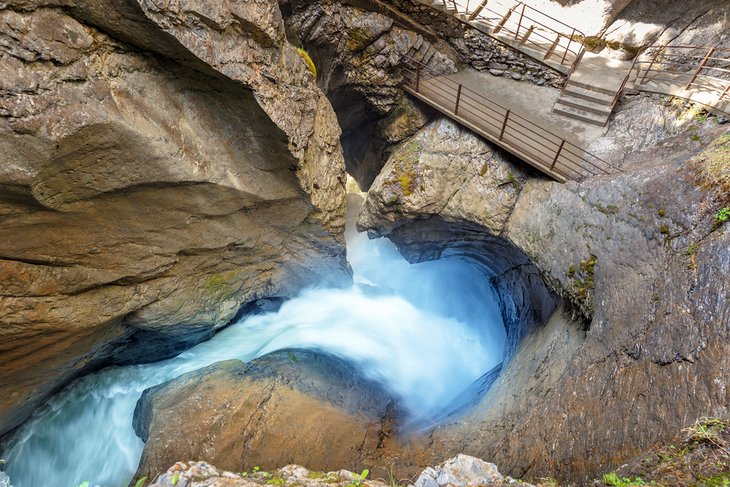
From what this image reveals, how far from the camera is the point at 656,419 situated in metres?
3.78

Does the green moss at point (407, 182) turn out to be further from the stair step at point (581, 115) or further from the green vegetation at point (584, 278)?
the stair step at point (581, 115)

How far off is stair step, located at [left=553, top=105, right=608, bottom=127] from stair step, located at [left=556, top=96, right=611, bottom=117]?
0.08 m

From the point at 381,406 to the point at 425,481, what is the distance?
4671 millimetres

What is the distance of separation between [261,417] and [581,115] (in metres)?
9.35

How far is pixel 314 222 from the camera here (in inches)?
324

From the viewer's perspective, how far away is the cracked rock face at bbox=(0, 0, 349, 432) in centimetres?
423

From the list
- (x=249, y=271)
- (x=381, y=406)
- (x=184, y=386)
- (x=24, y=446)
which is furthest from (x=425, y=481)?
(x=24, y=446)

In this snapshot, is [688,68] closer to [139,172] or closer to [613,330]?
[613,330]

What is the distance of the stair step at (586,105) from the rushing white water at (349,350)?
17.7ft

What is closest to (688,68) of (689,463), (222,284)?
(689,463)

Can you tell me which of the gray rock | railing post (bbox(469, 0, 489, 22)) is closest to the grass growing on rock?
the gray rock

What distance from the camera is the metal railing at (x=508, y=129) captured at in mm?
6984

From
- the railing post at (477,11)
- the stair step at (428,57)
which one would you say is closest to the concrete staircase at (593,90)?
the railing post at (477,11)

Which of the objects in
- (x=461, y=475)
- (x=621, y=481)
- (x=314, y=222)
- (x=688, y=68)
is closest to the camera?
(x=621, y=481)
